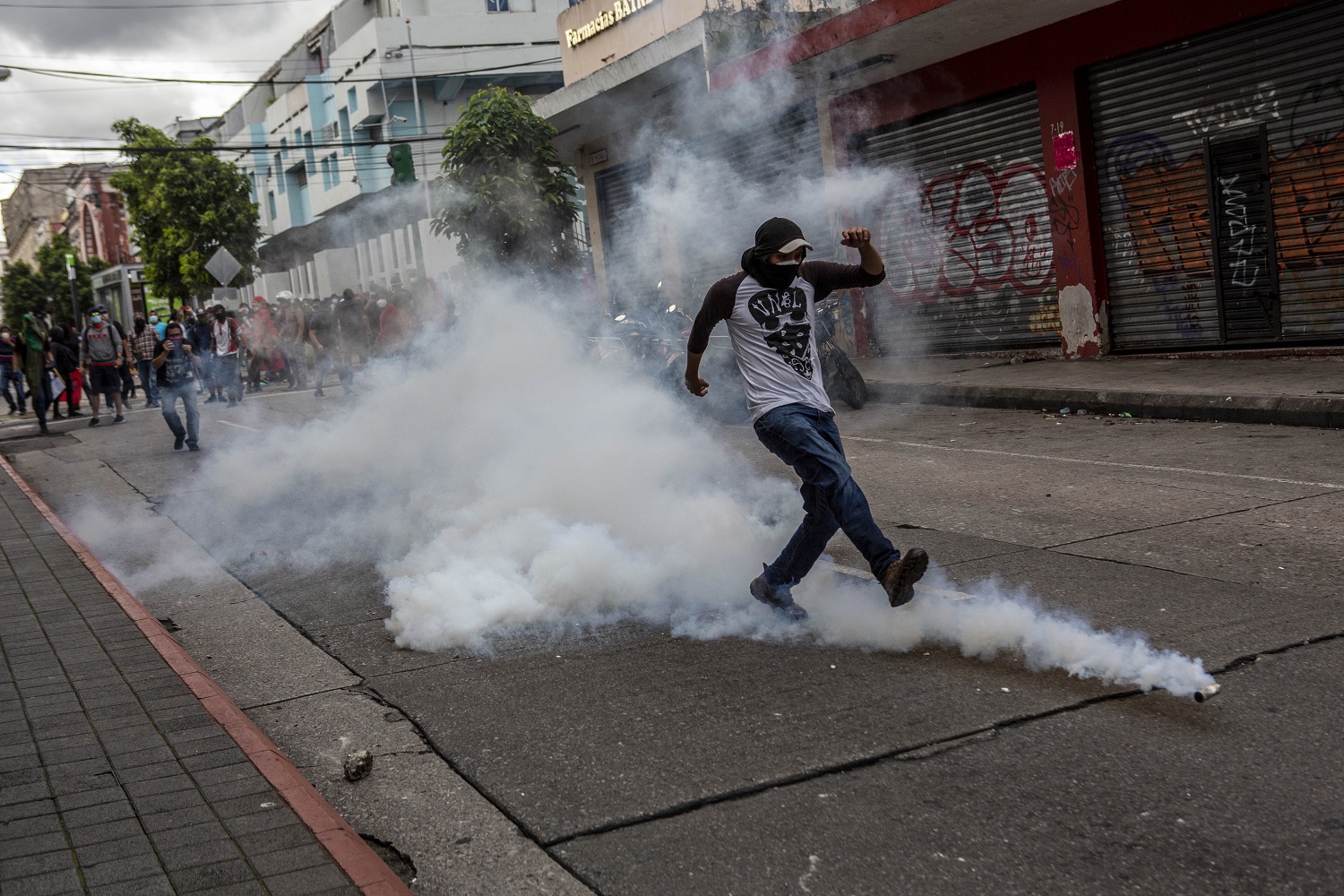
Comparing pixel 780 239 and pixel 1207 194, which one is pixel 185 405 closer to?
pixel 780 239

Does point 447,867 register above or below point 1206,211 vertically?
below

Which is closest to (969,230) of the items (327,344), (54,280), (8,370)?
(327,344)

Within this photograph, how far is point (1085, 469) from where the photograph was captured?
827cm

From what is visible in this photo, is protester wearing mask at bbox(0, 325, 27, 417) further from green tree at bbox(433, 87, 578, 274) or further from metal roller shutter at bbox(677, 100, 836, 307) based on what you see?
metal roller shutter at bbox(677, 100, 836, 307)

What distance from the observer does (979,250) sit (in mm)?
15469

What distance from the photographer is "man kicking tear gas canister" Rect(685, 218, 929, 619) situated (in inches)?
187

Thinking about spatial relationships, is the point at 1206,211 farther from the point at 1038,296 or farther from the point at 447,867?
the point at 447,867

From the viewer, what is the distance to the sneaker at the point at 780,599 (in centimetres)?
500

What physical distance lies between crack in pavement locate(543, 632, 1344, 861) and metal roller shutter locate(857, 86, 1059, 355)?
11.5 meters

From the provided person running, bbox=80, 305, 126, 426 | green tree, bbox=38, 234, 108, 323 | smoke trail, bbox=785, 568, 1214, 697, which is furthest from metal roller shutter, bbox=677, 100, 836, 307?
green tree, bbox=38, 234, 108, 323

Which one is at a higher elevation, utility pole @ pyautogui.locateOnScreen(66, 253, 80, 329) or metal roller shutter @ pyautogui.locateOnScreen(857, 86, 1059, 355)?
utility pole @ pyautogui.locateOnScreen(66, 253, 80, 329)

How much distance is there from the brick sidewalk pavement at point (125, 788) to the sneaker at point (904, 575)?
7.37 ft

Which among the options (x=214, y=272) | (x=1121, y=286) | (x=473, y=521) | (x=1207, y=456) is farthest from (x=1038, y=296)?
(x=214, y=272)

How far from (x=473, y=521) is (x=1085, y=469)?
428 centimetres
